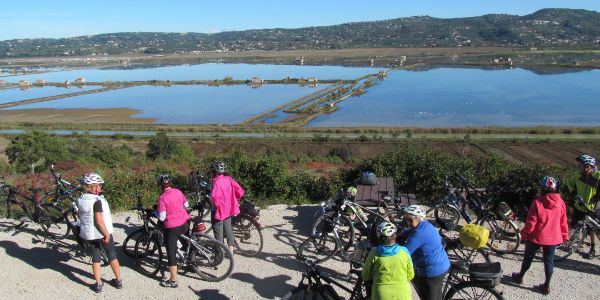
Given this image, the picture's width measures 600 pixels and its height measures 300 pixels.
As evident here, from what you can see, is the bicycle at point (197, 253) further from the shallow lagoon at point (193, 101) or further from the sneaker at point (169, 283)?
the shallow lagoon at point (193, 101)

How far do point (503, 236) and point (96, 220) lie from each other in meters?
6.74

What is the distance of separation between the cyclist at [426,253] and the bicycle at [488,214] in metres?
2.79

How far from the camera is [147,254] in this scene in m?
7.50

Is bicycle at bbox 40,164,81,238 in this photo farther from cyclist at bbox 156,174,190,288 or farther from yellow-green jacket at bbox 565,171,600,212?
yellow-green jacket at bbox 565,171,600,212

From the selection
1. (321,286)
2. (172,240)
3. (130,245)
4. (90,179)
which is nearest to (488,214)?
(321,286)

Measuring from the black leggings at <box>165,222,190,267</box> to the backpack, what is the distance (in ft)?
12.8

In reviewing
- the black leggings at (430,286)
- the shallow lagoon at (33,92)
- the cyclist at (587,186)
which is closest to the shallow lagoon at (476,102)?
the cyclist at (587,186)

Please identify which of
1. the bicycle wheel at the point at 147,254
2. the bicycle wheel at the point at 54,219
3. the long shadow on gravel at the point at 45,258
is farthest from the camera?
the bicycle wheel at the point at 54,219

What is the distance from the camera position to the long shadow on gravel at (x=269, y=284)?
6.66m

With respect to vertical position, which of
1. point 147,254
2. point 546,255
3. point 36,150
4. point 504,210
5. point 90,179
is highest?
point 90,179

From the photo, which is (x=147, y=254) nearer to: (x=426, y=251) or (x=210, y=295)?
(x=210, y=295)

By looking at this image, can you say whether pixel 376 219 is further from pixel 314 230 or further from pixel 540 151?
pixel 540 151

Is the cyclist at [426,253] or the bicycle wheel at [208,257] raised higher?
the cyclist at [426,253]

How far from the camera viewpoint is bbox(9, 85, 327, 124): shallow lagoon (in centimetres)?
6262
